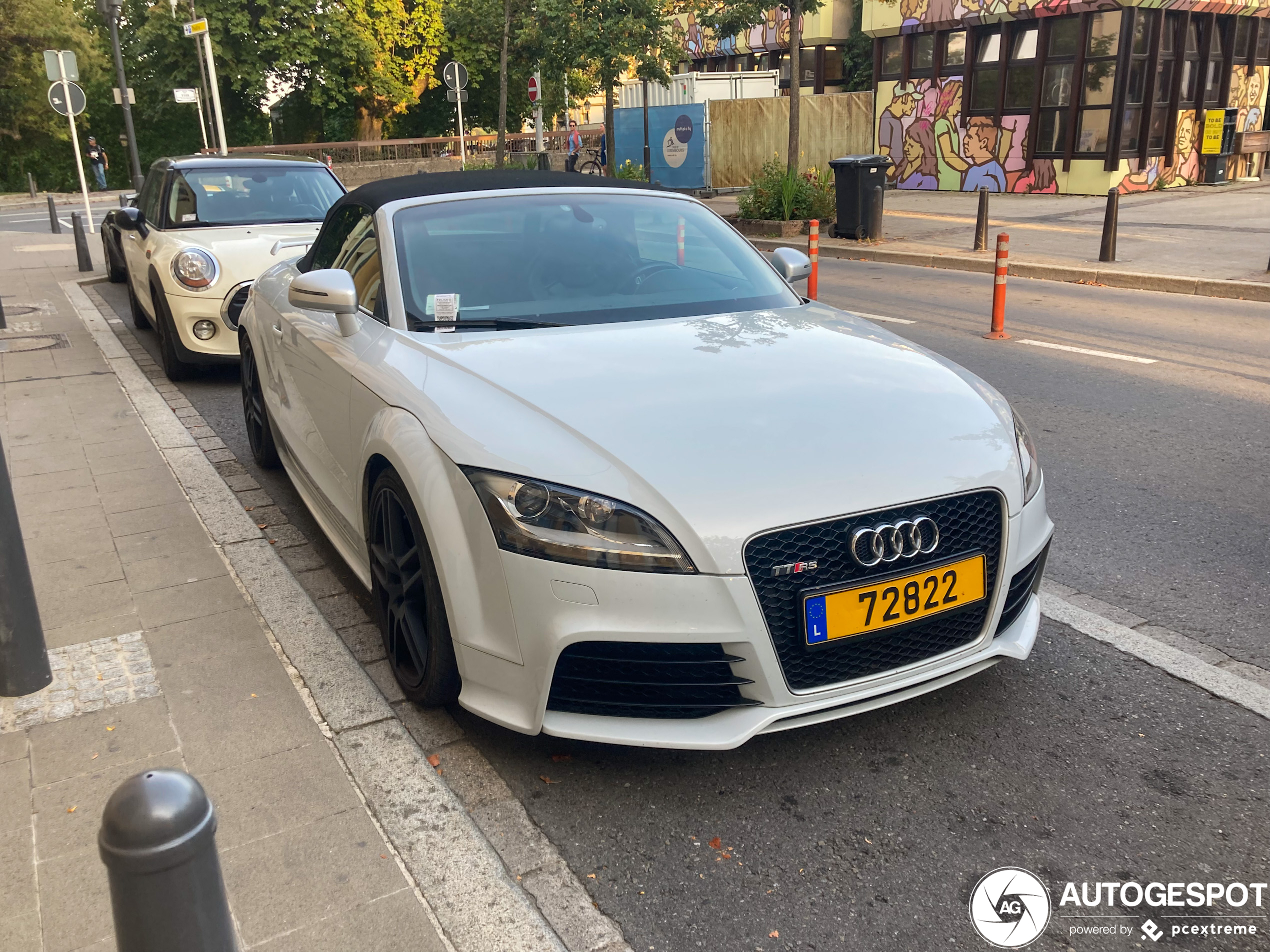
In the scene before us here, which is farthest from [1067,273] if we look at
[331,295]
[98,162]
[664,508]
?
[98,162]

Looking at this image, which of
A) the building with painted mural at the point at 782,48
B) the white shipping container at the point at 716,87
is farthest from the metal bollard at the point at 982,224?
the building with painted mural at the point at 782,48

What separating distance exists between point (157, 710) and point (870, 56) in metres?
35.9

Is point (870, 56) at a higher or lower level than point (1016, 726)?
higher

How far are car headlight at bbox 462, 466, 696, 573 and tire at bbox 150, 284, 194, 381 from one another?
601cm

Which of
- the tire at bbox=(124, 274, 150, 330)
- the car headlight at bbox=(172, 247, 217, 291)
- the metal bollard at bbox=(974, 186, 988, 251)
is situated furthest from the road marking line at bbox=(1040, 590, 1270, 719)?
the metal bollard at bbox=(974, 186, 988, 251)

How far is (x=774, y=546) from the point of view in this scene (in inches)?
101

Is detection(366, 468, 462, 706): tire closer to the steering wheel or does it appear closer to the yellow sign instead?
the steering wheel

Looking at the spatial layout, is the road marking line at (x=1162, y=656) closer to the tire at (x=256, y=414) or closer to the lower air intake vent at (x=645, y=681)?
the lower air intake vent at (x=645, y=681)

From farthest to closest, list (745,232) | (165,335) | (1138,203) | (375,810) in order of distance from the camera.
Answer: (1138,203)
(745,232)
(165,335)
(375,810)

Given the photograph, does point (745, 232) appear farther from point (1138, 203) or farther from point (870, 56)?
point (870, 56)

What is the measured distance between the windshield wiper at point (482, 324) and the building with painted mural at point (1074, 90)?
67.2ft

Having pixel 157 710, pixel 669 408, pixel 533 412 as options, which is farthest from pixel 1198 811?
pixel 157 710

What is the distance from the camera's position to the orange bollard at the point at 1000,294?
895cm

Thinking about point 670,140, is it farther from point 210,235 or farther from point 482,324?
point 482,324
